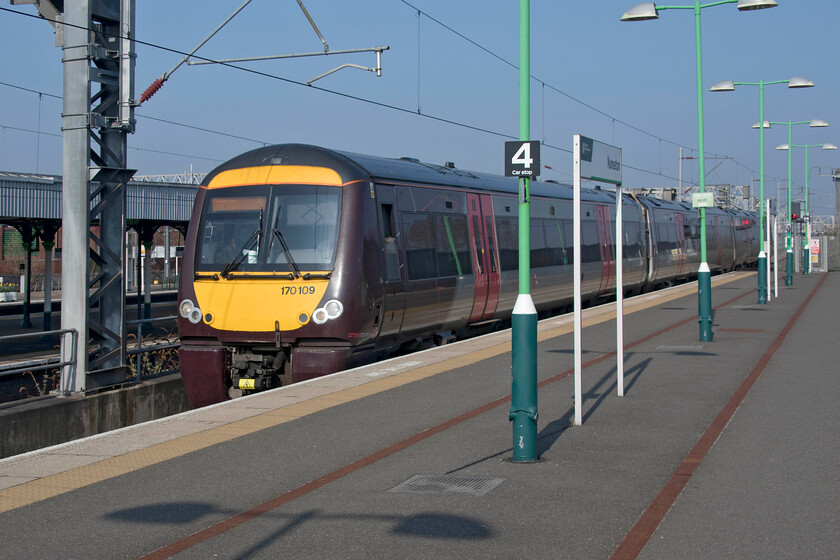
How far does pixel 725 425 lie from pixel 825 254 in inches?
1957

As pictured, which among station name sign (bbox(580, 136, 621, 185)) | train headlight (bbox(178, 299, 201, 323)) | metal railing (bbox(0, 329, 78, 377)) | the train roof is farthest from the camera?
the train roof

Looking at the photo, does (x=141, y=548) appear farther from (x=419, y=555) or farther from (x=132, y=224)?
(x=132, y=224)

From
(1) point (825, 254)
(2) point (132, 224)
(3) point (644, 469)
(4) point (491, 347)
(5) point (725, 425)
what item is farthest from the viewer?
(1) point (825, 254)

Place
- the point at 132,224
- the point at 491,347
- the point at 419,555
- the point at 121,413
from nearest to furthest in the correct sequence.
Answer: the point at 419,555 → the point at 121,413 → the point at 491,347 → the point at 132,224

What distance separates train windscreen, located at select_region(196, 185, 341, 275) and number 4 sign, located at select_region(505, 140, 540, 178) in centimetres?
530

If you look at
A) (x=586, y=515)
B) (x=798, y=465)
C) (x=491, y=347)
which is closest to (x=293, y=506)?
(x=586, y=515)

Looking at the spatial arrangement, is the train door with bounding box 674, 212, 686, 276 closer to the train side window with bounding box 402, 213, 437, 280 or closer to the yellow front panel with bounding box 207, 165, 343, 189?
the train side window with bounding box 402, 213, 437, 280

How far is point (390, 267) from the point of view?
535 inches

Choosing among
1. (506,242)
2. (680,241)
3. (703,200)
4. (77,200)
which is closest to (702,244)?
(703,200)

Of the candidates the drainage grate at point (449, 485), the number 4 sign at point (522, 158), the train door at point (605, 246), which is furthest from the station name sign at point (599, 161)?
the train door at point (605, 246)

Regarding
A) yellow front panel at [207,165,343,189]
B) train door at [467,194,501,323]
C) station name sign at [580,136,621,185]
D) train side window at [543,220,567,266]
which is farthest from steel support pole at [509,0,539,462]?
train side window at [543,220,567,266]

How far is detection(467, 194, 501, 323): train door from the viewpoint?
56.1 feet

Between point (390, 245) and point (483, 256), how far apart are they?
410cm

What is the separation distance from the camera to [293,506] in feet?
20.0
